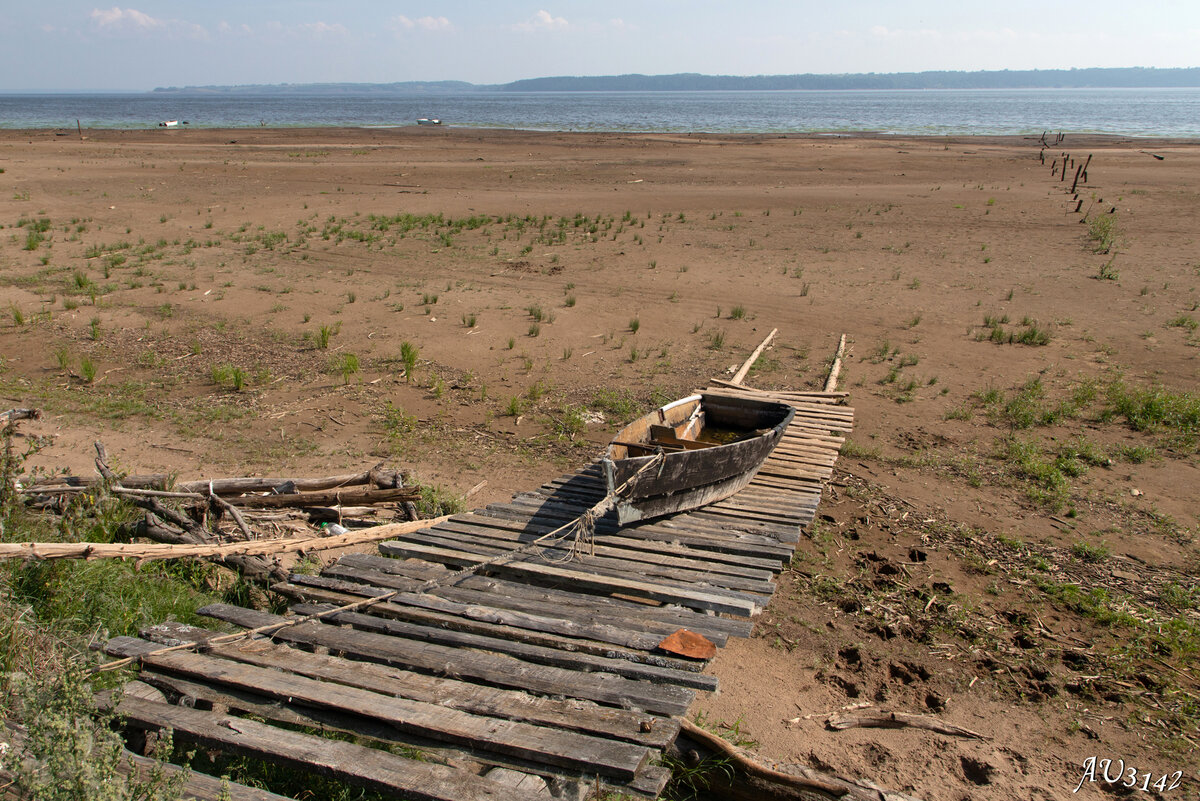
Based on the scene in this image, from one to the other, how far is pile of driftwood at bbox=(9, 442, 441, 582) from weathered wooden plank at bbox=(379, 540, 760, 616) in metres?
0.92

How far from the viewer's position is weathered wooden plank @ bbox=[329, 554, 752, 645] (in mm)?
4836

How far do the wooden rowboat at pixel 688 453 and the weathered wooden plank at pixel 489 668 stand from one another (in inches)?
80.3

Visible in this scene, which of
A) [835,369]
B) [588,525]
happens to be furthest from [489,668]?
[835,369]

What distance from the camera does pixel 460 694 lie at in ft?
13.1

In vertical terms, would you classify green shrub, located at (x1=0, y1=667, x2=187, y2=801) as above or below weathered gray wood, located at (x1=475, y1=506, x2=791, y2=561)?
above

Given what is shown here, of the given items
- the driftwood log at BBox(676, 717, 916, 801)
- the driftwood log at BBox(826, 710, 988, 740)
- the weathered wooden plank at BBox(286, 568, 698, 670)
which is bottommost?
the driftwood log at BBox(826, 710, 988, 740)

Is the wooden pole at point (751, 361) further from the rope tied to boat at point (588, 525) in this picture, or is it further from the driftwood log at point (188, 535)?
the driftwood log at point (188, 535)

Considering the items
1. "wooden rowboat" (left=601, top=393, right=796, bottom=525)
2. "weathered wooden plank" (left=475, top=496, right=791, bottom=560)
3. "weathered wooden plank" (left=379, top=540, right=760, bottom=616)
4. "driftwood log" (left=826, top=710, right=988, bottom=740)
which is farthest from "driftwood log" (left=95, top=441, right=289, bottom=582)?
"driftwood log" (left=826, top=710, right=988, bottom=740)

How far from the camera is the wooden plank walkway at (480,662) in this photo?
11.6ft

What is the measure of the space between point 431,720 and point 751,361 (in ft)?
30.0

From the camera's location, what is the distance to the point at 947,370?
12.1 m

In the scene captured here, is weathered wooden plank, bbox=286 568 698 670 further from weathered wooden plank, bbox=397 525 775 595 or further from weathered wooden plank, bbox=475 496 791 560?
weathered wooden plank, bbox=475 496 791 560

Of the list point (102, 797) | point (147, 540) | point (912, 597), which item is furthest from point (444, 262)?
point (102, 797)

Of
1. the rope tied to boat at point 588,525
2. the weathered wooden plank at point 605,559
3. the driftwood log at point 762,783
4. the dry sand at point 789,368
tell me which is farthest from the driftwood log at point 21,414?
the driftwood log at point 762,783
